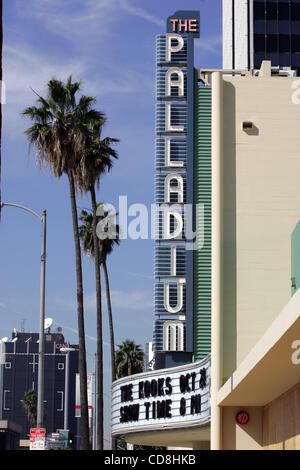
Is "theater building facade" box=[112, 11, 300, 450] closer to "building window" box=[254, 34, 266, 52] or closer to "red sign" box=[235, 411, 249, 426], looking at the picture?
"red sign" box=[235, 411, 249, 426]

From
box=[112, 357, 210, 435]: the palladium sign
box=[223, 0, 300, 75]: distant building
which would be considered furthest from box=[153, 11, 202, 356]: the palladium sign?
box=[223, 0, 300, 75]: distant building

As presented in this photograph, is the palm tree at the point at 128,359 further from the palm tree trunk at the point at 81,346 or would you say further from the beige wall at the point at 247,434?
the beige wall at the point at 247,434

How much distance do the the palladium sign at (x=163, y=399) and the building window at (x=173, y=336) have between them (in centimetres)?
294

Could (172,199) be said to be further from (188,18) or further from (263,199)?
(263,199)

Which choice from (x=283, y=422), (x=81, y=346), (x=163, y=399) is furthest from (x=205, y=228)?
(x=283, y=422)

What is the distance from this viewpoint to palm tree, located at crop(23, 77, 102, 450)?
134 feet

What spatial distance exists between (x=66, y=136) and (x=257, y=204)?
65.4 ft

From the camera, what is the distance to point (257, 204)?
23219 mm

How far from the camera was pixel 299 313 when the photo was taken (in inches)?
435

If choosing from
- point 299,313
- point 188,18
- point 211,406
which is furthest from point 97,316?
point 299,313

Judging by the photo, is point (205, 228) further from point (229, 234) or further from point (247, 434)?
point (247, 434)

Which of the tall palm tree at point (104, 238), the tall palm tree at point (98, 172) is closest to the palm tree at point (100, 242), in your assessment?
the tall palm tree at point (104, 238)

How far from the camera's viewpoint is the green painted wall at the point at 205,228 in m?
36.9

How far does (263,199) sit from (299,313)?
12.4 metres
